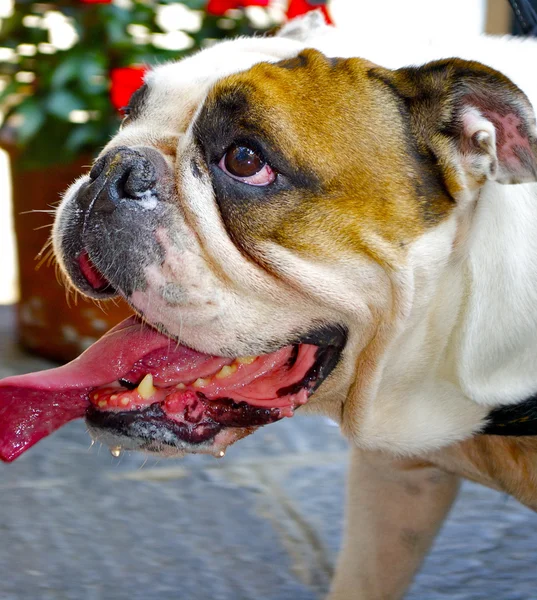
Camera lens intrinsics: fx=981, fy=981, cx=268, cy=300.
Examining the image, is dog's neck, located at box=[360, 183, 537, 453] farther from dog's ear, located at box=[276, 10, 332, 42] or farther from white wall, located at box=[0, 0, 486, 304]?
white wall, located at box=[0, 0, 486, 304]

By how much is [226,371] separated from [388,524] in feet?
2.09

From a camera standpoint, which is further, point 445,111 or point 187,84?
point 187,84

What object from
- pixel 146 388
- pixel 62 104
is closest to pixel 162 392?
pixel 146 388

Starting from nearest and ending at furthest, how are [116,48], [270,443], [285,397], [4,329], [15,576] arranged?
[285,397] → [15,576] → [270,443] → [116,48] → [4,329]

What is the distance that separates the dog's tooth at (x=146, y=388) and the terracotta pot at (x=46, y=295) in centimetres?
197

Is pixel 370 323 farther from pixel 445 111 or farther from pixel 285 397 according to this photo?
pixel 445 111

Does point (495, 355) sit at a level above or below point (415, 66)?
below

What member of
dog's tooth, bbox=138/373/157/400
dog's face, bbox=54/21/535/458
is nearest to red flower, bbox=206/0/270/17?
dog's face, bbox=54/21/535/458

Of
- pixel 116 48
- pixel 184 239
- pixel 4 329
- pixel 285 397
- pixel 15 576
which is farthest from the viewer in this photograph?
pixel 4 329

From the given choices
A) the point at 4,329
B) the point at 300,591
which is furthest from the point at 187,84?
the point at 4,329

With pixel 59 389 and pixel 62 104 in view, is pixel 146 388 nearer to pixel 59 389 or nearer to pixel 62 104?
pixel 59 389

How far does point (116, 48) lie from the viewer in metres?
4.00

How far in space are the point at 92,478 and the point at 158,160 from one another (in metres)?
1.58

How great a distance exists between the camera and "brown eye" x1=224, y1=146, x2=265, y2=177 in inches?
74.2
